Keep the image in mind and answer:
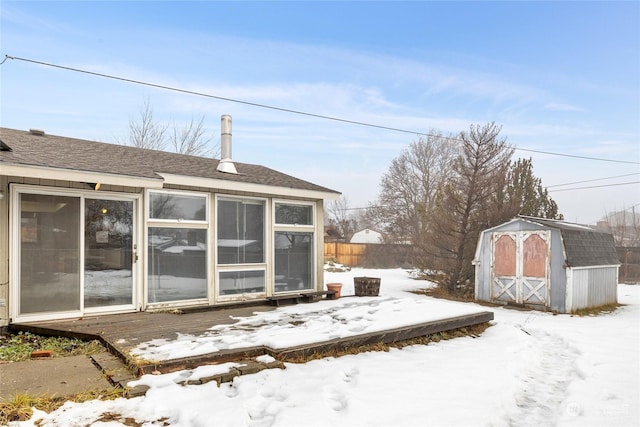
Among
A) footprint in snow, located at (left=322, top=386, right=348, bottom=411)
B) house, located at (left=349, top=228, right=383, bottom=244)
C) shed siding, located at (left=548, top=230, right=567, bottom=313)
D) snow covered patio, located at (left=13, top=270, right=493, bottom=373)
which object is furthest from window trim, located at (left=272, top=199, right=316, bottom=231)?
house, located at (left=349, top=228, right=383, bottom=244)

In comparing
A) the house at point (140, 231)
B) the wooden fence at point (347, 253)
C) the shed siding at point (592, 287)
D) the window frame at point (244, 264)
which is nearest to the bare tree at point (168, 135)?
the wooden fence at point (347, 253)

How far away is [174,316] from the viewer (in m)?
5.50

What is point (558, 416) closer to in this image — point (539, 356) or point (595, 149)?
point (539, 356)

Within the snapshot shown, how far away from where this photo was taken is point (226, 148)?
308 inches

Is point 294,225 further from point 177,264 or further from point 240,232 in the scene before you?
point 177,264

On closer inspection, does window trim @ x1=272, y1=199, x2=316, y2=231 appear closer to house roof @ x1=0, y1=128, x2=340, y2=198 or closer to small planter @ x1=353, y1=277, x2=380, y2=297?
house roof @ x1=0, y1=128, x2=340, y2=198

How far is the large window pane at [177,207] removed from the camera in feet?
19.6

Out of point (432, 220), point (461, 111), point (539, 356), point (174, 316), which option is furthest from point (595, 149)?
point (174, 316)

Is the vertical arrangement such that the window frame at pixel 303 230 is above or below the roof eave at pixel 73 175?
below

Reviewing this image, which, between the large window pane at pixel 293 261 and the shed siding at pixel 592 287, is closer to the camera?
the large window pane at pixel 293 261

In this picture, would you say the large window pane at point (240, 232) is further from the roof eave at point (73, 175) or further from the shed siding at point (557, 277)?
the shed siding at point (557, 277)

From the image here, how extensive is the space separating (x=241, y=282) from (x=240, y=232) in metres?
0.92

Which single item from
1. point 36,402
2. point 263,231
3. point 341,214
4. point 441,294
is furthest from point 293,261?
point 341,214

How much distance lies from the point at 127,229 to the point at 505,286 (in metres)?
9.15
